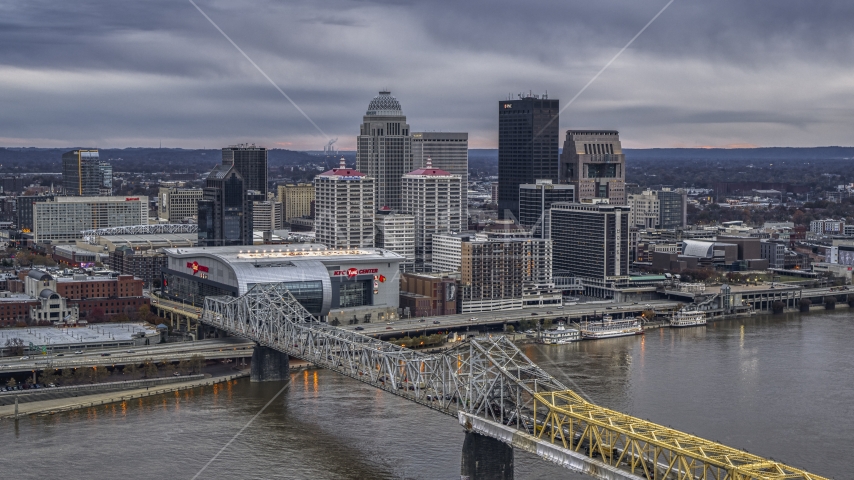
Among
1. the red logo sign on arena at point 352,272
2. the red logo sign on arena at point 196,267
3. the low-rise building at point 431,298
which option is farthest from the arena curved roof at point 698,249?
the red logo sign on arena at point 196,267

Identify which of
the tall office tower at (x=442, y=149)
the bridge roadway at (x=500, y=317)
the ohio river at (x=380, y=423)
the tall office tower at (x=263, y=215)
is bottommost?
the ohio river at (x=380, y=423)

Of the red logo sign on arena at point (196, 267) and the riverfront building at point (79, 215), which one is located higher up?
the riverfront building at point (79, 215)

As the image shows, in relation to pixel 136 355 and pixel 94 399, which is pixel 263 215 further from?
pixel 94 399

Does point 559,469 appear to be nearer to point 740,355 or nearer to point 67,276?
point 740,355

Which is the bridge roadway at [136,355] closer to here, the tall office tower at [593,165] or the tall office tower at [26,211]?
the tall office tower at [593,165]

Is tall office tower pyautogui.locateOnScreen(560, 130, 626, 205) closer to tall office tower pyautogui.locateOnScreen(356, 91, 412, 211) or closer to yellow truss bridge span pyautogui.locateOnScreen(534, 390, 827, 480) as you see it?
tall office tower pyautogui.locateOnScreen(356, 91, 412, 211)

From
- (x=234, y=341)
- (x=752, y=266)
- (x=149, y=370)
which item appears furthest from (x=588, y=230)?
(x=149, y=370)

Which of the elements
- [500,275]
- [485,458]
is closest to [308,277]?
[500,275]
